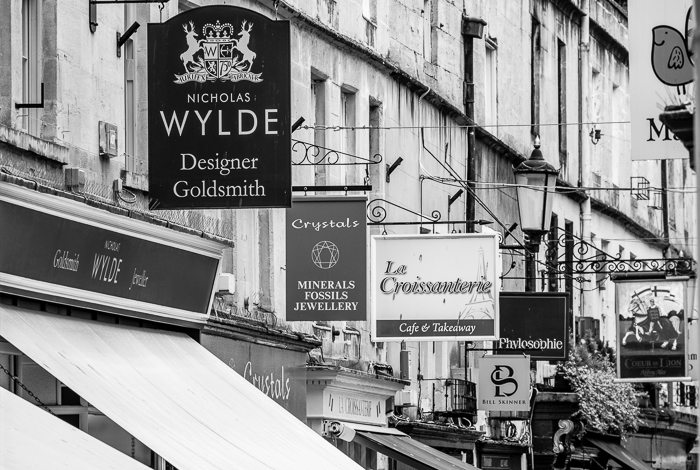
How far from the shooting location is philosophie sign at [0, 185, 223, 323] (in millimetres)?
13734

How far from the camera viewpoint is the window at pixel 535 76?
3875 centimetres

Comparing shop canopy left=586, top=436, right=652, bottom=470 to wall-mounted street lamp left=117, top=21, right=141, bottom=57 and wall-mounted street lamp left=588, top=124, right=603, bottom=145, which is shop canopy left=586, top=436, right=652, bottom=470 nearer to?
wall-mounted street lamp left=588, top=124, right=603, bottom=145

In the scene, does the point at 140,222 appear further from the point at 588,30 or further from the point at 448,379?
the point at 588,30

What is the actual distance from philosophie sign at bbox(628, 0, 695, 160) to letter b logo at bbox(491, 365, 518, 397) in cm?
1417

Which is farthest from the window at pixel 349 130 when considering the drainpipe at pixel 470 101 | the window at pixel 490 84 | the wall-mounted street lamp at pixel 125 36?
the window at pixel 490 84

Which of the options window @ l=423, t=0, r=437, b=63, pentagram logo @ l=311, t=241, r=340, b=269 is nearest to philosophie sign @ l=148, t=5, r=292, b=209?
pentagram logo @ l=311, t=241, r=340, b=269

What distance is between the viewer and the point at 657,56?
46.1 ft

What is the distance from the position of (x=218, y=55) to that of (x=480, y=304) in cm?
823

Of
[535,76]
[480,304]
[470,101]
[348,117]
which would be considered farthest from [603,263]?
[480,304]

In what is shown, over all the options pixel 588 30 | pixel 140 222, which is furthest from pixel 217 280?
pixel 588 30

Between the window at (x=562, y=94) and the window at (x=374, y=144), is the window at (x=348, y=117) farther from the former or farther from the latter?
the window at (x=562, y=94)

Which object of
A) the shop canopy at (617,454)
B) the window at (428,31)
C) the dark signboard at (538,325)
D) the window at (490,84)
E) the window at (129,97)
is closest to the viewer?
the window at (129,97)

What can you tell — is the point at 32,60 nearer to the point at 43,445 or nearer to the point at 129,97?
the point at 129,97

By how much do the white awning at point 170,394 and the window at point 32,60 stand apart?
1743 millimetres
